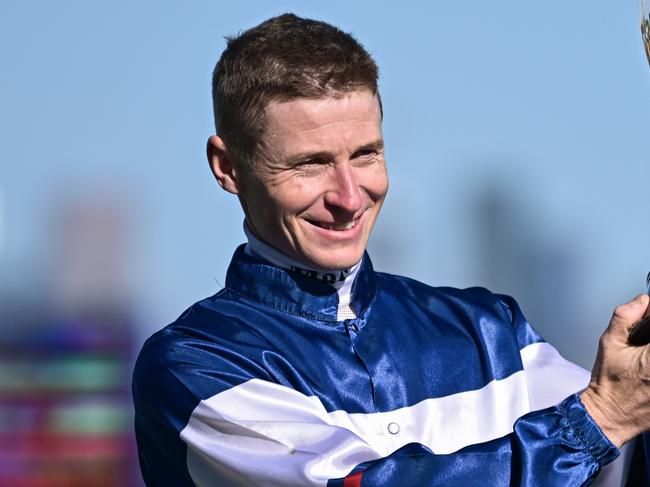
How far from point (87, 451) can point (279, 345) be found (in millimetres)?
5190

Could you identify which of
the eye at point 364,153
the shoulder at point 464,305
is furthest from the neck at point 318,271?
the eye at point 364,153

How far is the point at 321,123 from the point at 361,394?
1.76 feet

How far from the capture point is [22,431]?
7855 mm

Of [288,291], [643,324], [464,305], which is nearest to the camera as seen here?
[643,324]

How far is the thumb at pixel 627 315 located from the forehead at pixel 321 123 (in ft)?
2.00

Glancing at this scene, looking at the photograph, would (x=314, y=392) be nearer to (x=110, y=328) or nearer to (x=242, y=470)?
(x=242, y=470)

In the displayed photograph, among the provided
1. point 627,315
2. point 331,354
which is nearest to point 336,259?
point 331,354

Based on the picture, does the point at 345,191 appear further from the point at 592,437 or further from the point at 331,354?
the point at 592,437

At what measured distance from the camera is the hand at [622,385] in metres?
2.42

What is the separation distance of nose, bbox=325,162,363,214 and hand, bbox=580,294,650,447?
0.56m

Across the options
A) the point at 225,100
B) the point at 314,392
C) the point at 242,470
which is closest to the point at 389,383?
the point at 314,392

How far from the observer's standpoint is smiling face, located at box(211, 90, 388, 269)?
2.76 metres

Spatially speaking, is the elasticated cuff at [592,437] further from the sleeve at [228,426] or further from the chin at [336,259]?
the chin at [336,259]

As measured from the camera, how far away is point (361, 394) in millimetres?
2844
